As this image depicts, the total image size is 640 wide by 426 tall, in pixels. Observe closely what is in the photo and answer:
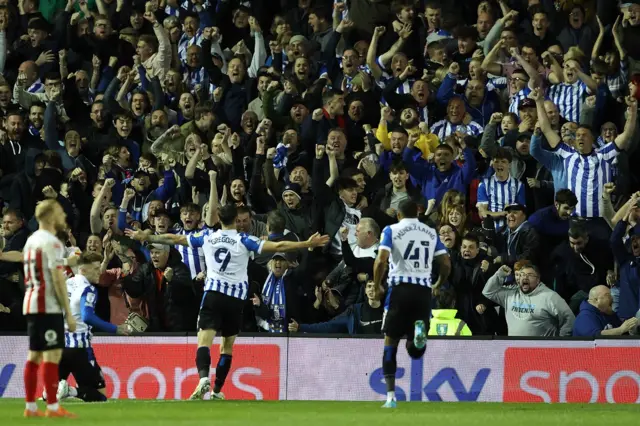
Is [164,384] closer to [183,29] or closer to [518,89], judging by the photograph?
[518,89]

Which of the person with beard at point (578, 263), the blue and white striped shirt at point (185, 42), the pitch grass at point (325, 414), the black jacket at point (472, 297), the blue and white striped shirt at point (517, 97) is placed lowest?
the pitch grass at point (325, 414)

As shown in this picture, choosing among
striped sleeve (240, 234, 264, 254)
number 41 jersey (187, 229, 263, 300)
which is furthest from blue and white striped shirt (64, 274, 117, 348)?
striped sleeve (240, 234, 264, 254)

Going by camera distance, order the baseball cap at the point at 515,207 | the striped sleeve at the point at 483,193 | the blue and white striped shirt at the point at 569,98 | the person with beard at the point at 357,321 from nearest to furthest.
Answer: the person with beard at the point at 357,321 → the baseball cap at the point at 515,207 → the striped sleeve at the point at 483,193 → the blue and white striped shirt at the point at 569,98

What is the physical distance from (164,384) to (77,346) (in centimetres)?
257

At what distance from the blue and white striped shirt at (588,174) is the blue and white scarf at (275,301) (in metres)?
4.04

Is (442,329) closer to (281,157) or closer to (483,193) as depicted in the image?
(483,193)

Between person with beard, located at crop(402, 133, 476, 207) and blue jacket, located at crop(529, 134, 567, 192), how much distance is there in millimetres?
909

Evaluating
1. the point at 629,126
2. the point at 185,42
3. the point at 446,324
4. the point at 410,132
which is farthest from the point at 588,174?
the point at 185,42

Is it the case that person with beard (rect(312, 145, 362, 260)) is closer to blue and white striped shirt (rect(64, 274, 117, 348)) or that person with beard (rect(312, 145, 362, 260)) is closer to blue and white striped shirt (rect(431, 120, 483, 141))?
blue and white striped shirt (rect(431, 120, 483, 141))

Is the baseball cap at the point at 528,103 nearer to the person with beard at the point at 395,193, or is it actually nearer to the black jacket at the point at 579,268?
the person with beard at the point at 395,193

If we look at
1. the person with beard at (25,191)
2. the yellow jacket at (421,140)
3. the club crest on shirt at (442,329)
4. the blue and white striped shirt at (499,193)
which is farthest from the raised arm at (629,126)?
the person with beard at (25,191)

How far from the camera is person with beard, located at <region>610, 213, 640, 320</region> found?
18.0m

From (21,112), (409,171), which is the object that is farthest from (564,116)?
(21,112)

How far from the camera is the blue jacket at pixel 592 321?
1777 cm
